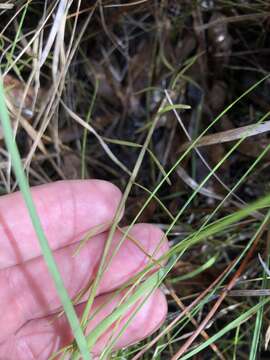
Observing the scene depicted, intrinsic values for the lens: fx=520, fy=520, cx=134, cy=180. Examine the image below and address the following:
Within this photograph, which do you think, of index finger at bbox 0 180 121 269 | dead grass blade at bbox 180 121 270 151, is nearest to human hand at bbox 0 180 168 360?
index finger at bbox 0 180 121 269

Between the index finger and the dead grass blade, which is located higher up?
the dead grass blade

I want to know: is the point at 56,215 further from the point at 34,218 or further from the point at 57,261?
the point at 34,218

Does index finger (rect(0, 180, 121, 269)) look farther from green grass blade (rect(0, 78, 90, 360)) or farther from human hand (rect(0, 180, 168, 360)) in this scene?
green grass blade (rect(0, 78, 90, 360))

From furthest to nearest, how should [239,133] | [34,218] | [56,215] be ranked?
[56,215], [239,133], [34,218]

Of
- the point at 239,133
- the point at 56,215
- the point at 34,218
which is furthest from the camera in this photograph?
the point at 56,215

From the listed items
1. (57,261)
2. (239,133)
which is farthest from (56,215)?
(239,133)

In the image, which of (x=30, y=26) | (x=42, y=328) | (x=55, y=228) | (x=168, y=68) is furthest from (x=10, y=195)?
(x=168, y=68)

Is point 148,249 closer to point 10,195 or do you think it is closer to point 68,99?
point 10,195

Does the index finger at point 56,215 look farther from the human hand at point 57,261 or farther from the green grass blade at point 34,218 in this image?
the green grass blade at point 34,218

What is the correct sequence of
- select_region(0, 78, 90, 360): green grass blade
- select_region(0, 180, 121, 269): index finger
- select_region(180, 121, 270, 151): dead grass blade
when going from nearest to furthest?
select_region(0, 78, 90, 360): green grass blade
select_region(180, 121, 270, 151): dead grass blade
select_region(0, 180, 121, 269): index finger
